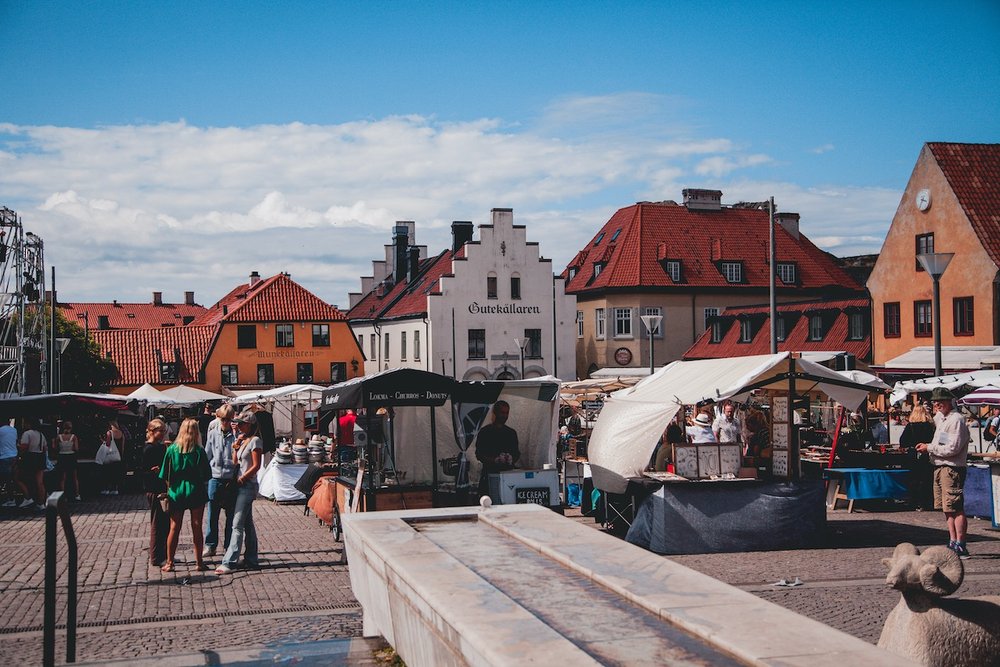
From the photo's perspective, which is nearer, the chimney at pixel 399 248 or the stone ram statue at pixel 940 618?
the stone ram statue at pixel 940 618

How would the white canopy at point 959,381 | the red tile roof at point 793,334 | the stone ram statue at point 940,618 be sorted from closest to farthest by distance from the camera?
the stone ram statue at point 940,618 < the white canopy at point 959,381 < the red tile roof at point 793,334

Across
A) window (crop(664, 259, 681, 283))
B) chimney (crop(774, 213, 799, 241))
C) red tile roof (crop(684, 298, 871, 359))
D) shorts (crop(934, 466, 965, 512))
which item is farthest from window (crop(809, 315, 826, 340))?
shorts (crop(934, 466, 965, 512))

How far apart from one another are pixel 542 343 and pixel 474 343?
13.0ft

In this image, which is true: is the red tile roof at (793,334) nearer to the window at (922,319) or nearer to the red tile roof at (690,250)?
the window at (922,319)

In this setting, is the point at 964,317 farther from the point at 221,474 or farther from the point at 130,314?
the point at 130,314

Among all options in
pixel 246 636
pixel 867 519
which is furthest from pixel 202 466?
pixel 867 519

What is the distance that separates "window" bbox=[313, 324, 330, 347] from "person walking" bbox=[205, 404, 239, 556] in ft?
184

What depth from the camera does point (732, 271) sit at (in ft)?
216

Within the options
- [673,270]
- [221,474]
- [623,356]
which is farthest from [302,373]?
[221,474]

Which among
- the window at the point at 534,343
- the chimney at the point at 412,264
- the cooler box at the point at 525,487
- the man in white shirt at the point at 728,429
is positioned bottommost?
the cooler box at the point at 525,487

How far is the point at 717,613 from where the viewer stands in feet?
17.7

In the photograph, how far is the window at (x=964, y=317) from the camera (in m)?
41.3

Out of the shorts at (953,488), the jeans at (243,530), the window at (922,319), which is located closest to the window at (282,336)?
the window at (922,319)

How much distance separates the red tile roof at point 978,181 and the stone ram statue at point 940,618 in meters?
38.4
